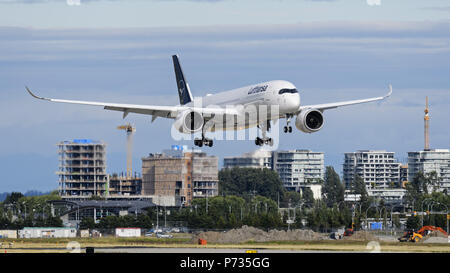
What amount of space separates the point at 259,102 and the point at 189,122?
27.8 feet

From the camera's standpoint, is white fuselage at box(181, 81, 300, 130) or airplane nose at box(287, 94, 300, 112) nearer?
airplane nose at box(287, 94, 300, 112)

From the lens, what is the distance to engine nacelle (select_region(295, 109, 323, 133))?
249 feet

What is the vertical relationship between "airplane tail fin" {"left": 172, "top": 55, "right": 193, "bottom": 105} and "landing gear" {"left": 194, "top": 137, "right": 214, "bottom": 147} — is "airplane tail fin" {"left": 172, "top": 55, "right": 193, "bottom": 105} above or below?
above

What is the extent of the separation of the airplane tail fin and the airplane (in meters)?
14.7

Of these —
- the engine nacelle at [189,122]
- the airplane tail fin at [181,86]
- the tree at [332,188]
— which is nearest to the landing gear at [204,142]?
the engine nacelle at [189,122]

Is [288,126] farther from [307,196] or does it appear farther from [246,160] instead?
[307,196]

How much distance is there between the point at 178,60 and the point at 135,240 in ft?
76.9

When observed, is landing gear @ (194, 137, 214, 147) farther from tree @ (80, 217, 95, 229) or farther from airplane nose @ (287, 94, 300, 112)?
tree @ (80, 217, 95, 229)

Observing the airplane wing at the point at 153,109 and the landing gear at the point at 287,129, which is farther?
the airplane wing at the point at 153,109

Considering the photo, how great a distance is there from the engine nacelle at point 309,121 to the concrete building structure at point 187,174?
4400 cm

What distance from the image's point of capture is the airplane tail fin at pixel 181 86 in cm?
10075

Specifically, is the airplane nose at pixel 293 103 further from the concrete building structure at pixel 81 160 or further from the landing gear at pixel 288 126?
the concrete building structure at pixel 81 160

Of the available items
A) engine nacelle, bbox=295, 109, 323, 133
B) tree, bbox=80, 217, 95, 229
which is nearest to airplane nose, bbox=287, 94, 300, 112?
engine nacelle, bbox=295, 109, 323, 133

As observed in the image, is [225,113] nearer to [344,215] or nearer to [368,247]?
[368,247]
